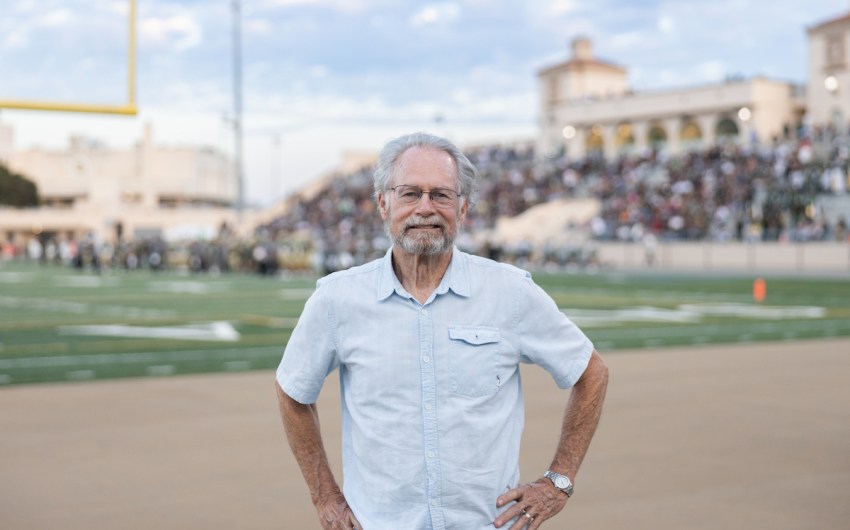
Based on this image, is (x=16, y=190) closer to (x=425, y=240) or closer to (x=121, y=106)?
(x=121, y=106)

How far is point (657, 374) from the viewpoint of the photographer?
1153 cm

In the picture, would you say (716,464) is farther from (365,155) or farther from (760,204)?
(365,155)

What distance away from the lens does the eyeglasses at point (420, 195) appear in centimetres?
305

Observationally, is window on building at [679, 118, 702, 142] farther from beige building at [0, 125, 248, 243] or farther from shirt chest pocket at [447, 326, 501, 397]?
shirt chest pocket at [447, 326, 501, 397]

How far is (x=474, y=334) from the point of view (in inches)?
118

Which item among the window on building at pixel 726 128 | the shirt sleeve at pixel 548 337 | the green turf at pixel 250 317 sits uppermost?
the window on building at pixel 726 128

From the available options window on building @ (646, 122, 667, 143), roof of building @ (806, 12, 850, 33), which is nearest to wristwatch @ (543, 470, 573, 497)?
roof of building @ (806, 12, 850, 33)

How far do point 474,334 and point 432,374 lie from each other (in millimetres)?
156

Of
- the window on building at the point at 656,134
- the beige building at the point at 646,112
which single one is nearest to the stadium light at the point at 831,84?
the beige building at the point at 646,112

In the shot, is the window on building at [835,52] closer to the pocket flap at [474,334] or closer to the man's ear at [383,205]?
the man's ear at [383,205]

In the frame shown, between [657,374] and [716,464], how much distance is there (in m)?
4.51

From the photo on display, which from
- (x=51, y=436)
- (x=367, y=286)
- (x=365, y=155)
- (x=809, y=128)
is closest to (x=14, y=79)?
(x=51, y=436)

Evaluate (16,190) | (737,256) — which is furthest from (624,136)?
(16,190)

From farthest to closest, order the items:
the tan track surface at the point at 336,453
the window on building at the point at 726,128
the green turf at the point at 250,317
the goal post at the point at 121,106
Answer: the window on building at the point at 726,128, the goal post at the point at 121,106, the green turf at the point at 250,317, the tan track surface at the point at 336,453
